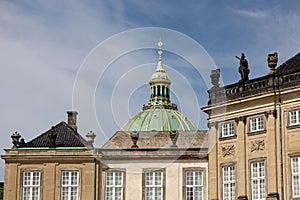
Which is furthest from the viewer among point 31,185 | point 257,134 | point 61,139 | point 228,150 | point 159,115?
point 159,115

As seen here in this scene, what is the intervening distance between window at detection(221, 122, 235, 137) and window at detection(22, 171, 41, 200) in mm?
11979

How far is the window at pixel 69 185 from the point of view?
40812 millimetres

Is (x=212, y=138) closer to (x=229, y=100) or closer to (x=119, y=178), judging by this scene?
(x=229, y=100)

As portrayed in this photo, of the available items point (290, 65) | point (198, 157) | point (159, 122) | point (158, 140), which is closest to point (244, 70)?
point (290, 65)

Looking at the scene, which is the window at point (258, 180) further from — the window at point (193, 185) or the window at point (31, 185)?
the window at point (31, 185)

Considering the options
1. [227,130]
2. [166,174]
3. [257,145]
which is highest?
[227,130]

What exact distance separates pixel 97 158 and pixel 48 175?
3.21 m

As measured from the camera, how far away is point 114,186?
133 ft

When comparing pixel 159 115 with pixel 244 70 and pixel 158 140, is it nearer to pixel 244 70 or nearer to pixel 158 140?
pixel 158 140

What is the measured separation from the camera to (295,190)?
33594mm

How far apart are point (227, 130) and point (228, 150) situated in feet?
3.82

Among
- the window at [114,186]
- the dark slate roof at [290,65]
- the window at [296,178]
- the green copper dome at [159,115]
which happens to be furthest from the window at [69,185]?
the green copper dome at [159,115]

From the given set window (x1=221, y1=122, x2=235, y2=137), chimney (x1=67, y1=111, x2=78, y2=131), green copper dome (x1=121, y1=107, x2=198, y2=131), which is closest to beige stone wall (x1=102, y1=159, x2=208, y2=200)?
window (x1=221, y1=122, x2=235, y2=137)

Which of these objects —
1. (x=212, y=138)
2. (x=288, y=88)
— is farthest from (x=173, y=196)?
(x=288, y=88)
